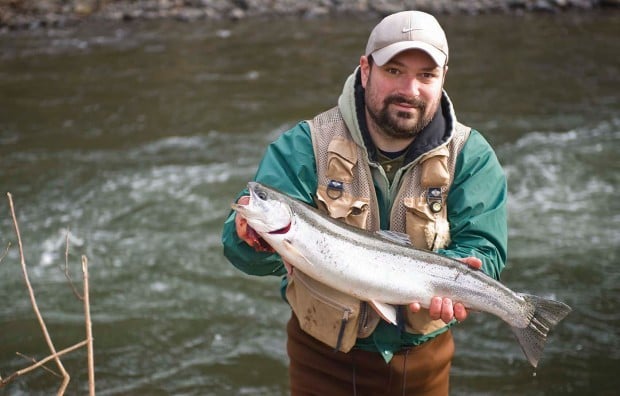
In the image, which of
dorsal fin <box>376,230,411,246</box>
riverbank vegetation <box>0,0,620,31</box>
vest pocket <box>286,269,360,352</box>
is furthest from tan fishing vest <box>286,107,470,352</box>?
riverbank vegetation <box>0,0,620,31</box>

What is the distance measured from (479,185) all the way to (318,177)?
2.04 ft

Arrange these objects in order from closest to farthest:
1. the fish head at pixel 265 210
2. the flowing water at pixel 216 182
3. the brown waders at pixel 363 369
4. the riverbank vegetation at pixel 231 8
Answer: the fish head at pixel 265 210 < the brown waders at pixel 363 369 < the flowing water at pixel 216 182 < the riverbank vegetation at pixel 231 8

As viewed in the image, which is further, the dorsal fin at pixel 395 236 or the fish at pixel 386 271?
the dorsal fin at pixel 395 236

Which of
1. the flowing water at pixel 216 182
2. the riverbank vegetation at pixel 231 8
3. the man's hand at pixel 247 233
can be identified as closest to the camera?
the man's hand at pixel 247 233

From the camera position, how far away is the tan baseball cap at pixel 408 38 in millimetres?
3125

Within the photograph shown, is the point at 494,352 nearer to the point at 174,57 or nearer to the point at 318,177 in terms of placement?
the point at 318,177

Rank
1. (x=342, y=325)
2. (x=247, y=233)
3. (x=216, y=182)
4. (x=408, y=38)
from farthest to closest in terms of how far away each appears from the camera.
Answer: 1. (x=216, y=182)
2. (x=342, y=325)
3. (x=408, y=38)
4. (x=247, y=233)

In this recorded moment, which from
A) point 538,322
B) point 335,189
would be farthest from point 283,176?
point 538,322

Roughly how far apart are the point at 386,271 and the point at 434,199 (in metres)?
0.37

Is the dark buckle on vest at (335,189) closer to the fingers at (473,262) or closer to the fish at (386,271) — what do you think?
the fish at (386,271)

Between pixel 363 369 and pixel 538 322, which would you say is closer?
pixel 538 322

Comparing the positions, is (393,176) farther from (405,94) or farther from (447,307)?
(447,307)

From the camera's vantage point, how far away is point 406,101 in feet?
10.3

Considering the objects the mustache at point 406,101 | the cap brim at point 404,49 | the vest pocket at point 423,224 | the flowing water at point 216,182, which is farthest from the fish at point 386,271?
the flowing water at point 216,182
